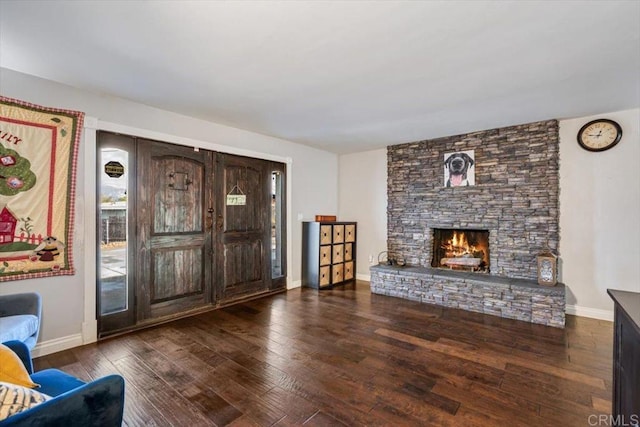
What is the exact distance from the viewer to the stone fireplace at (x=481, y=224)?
3.81 metres

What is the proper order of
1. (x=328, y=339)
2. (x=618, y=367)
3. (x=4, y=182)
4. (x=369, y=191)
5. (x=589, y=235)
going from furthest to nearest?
(x=369, y=191) < (x=589, y=235) < (x=328, y=339) < (x=4, y=182) < (x=618, y=367)

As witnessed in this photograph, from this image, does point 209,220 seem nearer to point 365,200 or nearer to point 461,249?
point 365,200

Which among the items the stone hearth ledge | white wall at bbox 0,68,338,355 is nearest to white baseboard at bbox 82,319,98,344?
white wall at bbox 0,68,338,355

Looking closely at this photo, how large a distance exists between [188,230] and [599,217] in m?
4.99

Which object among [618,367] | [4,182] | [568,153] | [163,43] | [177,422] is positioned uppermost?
[163,43]

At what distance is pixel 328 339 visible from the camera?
9.89 ft

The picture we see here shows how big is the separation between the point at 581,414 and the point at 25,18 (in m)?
4.24

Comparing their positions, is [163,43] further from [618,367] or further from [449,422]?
[618,367]

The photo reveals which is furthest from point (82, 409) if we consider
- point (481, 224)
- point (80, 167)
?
point (481, 224)

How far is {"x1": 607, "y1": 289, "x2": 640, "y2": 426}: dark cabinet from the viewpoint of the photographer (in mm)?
1204

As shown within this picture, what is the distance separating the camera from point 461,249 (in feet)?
15.3

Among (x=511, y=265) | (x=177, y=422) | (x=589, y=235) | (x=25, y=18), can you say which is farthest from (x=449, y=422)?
(x=25, y=18)

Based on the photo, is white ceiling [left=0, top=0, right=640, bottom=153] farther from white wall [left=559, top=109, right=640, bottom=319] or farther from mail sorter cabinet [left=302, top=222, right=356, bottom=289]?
mail sorter cabinet [left=302, top=222, right=356, bottom=289]

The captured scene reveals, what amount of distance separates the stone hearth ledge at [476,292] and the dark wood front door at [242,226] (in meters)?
1.84
